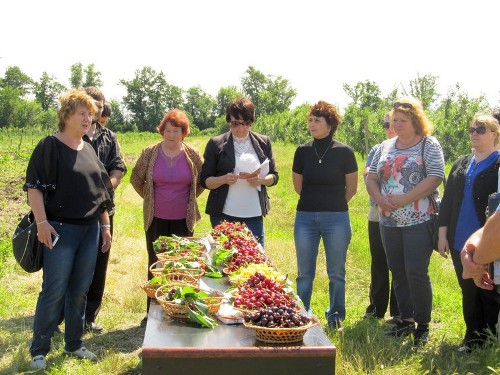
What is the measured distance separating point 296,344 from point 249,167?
277 centimetres

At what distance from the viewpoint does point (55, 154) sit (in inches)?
152

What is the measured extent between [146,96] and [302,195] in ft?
277

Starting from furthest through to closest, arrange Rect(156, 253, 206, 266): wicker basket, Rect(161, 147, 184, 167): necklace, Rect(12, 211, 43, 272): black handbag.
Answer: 1. Rect(161, 147, 184, 167): necklace
2. Rect(12, 211, 43, 272): black handbag
3. Rect(156, 253, 206, 266): wicker basket

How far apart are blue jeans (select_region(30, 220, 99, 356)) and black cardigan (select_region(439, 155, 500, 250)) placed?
269cm

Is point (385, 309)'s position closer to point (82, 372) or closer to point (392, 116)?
point (392, 116)

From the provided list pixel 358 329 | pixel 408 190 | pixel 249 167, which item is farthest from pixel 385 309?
pixel 249 167

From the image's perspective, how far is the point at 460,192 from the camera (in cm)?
427

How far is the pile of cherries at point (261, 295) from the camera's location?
2803 mm

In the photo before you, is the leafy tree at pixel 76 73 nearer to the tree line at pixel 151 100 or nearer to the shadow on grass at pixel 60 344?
the tree line at pixel 151 100

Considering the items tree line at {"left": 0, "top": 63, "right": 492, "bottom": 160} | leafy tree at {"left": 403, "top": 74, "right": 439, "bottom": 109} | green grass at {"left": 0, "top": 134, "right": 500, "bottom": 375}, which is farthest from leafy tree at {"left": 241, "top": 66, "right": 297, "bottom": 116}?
green grass at {"left": 0, "top": 134, "right": 500, "bottom": 375}

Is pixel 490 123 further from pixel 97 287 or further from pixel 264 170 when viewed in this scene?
pixel 97 287

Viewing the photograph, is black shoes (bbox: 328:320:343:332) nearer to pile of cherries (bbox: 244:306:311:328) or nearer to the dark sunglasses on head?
the dark sunglasses on head

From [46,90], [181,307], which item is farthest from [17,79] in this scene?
[181,307]

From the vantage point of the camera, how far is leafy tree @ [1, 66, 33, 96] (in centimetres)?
8900
